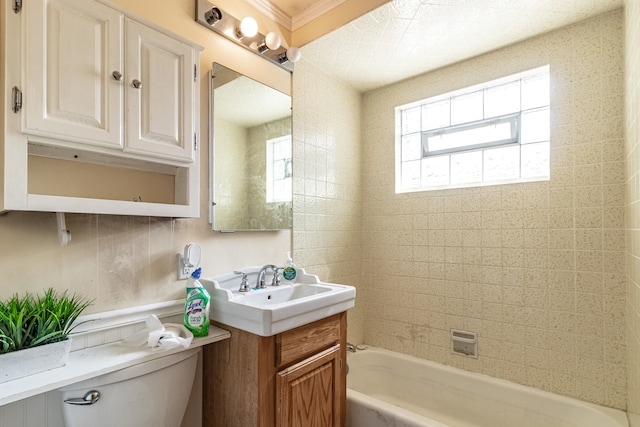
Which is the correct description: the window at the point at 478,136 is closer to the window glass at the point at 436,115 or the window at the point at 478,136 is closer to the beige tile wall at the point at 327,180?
the window glass at the point at 436,115

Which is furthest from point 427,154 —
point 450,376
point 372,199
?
point 450,376

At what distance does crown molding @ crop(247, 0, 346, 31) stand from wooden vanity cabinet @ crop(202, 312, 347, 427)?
1725 millimetres

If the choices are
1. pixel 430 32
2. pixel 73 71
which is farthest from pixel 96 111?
pixel 430 32

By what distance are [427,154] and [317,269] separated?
1.18 metres

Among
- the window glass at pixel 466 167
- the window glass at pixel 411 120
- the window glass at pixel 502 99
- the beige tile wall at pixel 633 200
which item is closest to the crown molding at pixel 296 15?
the window glass at pixel 411 120

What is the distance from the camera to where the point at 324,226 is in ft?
7.64

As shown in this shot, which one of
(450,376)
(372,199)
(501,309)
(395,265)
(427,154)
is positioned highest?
(427,154)

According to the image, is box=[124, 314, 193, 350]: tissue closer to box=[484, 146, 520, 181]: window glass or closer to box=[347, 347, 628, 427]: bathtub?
box=[347, 347, 628, 427]: bathtub

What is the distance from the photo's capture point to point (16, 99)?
0.96 meters

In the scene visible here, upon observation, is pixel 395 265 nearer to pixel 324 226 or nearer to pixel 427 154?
pixel 324 226

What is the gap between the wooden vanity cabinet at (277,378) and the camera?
128 cm

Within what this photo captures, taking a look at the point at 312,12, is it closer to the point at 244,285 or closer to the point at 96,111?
the point at 96,111

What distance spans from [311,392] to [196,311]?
616 millimetres

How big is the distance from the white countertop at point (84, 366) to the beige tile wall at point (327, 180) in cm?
104
